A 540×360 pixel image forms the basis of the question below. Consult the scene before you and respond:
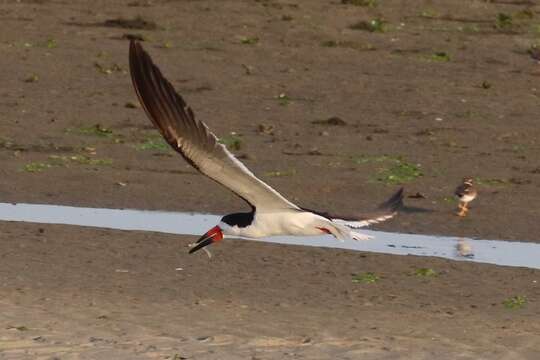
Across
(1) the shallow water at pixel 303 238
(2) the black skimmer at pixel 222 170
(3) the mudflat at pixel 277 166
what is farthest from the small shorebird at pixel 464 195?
(2) the black skimmer at pixel 222 170

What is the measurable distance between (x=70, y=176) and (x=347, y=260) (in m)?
4.01

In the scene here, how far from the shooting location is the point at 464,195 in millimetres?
13758

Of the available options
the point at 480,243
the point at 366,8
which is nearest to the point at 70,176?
the point at 480,243

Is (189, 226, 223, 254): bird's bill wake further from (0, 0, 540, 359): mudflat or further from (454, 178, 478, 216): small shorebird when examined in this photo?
(454, 178, 478, 216): small shorebird

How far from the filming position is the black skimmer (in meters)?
8.41

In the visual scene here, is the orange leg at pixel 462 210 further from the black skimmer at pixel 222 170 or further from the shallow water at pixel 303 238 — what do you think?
the black skimmer at pixel 222 170

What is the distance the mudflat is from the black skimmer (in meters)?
0.64

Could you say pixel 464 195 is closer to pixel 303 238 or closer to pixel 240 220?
pixel 303 238

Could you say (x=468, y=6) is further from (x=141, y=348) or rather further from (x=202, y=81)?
(x=141, y=348)

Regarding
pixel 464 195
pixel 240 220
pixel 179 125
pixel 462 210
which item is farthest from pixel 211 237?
pixel 462 210

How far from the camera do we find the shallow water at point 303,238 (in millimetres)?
12508

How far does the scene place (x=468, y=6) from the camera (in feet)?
82.8

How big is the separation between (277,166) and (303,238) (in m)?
2.84

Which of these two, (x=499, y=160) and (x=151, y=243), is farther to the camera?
→ (x=499, y=160)
